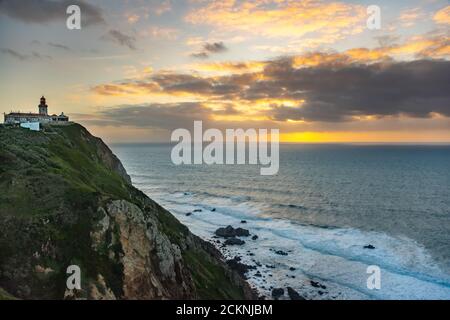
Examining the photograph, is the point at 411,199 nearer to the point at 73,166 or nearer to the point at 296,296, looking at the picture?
the point at 296,296

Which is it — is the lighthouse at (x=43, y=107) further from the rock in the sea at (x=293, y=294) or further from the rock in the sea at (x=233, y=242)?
the rock in the sea at (x=293, y=294)

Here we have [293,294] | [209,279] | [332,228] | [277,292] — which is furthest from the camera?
[332,228]

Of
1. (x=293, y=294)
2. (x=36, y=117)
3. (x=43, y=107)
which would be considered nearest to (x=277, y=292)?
(x=293, y=294)

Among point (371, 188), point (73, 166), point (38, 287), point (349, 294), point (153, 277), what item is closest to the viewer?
point (38, 287)

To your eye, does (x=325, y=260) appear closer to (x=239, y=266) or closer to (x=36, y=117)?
(x=239, y=266)

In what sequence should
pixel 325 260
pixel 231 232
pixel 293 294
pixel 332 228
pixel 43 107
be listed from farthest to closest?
pixel 332 228 < pixel 43 107 < pixel 231 232 < pixel 325 260 < pixel 293 294

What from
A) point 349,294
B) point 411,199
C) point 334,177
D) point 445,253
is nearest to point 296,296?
point 349,294
